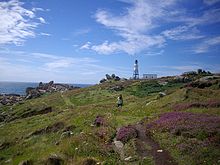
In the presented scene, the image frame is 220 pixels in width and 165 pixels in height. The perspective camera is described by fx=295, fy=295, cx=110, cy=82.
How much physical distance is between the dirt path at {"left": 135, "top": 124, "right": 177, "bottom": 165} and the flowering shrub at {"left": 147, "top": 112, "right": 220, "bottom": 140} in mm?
2175

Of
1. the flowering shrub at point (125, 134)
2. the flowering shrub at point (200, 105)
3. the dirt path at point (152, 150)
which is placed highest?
the flowering shrub at point (200, 105)

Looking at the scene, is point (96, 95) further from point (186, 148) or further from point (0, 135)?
point (186, 148)

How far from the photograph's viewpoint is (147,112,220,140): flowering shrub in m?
26.1

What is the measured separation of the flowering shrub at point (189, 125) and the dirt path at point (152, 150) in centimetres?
218

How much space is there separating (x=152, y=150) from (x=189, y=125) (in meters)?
5.61

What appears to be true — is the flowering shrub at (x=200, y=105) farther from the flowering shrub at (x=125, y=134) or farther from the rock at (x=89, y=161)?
the rock at (x=89, y=161)

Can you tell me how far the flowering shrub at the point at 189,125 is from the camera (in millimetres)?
26086

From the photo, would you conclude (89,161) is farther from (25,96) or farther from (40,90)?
(40,90)

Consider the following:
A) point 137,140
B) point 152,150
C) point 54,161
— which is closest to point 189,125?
point 137,140

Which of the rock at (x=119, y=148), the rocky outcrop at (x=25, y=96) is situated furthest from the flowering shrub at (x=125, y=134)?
the rocky outcrop at (x=25, y=96)

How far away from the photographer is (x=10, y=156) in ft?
131

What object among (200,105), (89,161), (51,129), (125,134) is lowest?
(51,129)

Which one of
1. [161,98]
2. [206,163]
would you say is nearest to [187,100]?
[161,98]

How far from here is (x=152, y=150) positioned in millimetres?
25250
